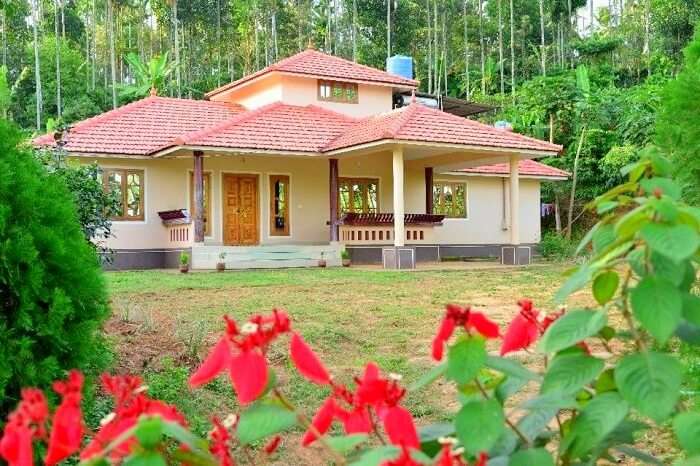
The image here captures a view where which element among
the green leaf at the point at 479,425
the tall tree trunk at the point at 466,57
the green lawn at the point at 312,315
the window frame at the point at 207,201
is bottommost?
the green lawn at the point at 312,315

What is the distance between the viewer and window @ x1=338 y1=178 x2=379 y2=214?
21.5m

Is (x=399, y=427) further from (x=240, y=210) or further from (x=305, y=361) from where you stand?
(x=240, y=210)

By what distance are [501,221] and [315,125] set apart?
24.8 feet

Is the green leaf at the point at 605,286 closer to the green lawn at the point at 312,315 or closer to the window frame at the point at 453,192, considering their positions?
the green lawn at the point at 312,315

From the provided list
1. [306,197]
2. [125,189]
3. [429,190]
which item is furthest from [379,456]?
[429,190]

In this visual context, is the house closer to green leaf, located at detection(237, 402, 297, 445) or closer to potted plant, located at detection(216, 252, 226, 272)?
potted plant, located at detection(216, 252, 226, 272)

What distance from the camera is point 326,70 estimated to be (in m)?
22.1

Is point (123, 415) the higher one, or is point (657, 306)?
point (657, 306)

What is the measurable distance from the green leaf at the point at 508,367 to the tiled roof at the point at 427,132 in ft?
52.0

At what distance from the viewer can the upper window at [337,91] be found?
72.8 ft

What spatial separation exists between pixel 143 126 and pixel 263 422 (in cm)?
2056

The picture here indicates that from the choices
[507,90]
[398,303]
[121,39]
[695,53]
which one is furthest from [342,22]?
[695,53]

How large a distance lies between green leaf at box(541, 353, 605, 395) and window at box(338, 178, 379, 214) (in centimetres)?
2019

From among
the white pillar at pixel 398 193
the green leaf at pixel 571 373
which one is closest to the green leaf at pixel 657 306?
the green leaf at pixel 571 373
